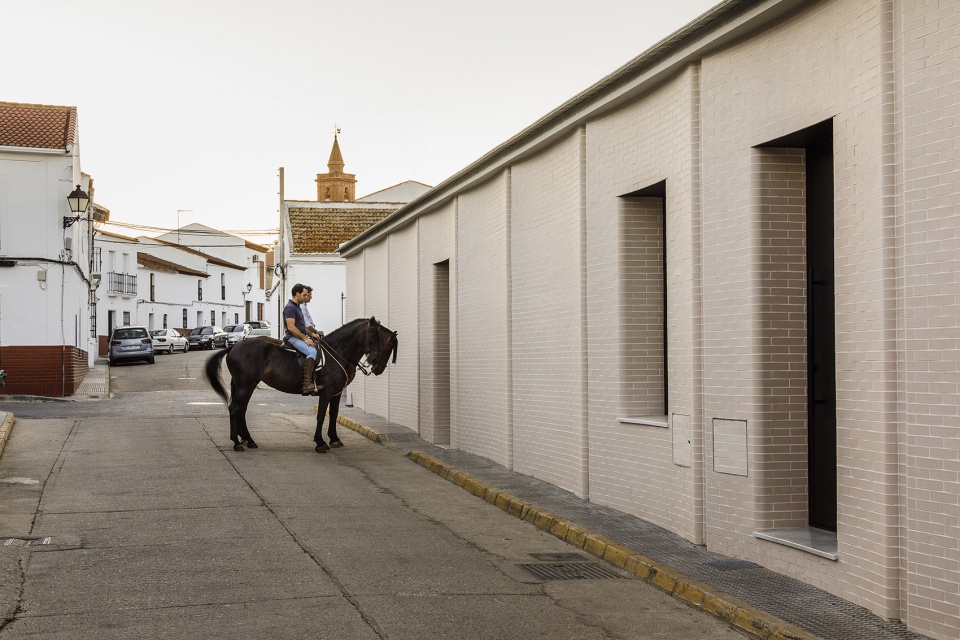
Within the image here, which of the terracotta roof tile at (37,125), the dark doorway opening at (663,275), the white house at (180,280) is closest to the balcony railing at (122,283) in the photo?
the white house at (180,280)

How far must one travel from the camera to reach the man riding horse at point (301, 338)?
14906 millimetres

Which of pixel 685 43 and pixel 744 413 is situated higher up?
pixel 685 43

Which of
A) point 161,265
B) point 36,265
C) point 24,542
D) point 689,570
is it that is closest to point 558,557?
point 689,570

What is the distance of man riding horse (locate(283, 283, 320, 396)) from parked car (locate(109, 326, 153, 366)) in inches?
1154

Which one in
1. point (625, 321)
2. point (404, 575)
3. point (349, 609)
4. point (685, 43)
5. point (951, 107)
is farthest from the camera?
point (625, 321)

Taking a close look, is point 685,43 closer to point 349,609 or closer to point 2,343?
point 349,609

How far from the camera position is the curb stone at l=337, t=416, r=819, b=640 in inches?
232

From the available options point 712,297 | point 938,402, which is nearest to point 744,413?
point 712,297

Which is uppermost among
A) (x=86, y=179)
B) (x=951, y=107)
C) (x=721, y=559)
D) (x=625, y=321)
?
(x=86, y=179)

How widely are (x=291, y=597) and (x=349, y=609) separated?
514 mm

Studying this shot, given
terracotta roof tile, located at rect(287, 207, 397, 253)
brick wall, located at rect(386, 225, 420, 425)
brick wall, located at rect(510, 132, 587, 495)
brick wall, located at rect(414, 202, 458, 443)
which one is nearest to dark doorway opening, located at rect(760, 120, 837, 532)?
brick wall, located at rect(510, 132, 587, 495)

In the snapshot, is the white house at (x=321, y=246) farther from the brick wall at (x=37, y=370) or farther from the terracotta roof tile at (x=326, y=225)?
the brick wall at (x=37, y=370)

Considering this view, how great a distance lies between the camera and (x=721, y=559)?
7691mm

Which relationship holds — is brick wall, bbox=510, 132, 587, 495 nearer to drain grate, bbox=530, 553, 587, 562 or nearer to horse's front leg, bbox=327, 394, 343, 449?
drain grate, bbox=530, 553, 587, 562
